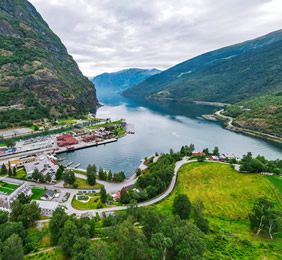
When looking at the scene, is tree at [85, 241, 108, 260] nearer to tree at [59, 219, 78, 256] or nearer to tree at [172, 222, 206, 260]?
tree at [59, 219, 78, 256]

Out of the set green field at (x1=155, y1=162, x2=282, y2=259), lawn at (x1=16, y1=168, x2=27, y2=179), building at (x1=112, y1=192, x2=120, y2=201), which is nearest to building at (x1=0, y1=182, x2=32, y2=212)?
lawn at (x1=16, y1=168, x2=27, y2=179)

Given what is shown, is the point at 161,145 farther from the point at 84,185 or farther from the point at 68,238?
the point at 68,238

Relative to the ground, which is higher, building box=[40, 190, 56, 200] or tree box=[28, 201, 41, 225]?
tree box=[28, 201, 41, 225]

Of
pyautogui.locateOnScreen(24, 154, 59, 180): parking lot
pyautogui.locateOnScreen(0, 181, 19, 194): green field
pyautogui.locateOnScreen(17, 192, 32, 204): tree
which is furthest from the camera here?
pyautogui.locateOnScreen(24, 154, 59, 180): parking lot

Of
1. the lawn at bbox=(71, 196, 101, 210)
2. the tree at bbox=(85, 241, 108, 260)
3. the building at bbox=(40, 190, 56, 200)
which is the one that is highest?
the tree at bbox=(85, 241, 108, 260)

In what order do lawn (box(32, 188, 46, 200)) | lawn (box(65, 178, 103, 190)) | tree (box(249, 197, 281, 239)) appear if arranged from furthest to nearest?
1. lawn (box(65, 178, 103, 190))
2. lawn (box(32, 188, 46, 200))
3. tree (box(249, 197, 281, 239))

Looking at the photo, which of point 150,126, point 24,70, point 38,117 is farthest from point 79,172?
point 24,70

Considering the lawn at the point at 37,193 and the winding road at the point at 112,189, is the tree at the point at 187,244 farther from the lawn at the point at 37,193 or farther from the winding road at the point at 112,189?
the lawn at the point at 37,193

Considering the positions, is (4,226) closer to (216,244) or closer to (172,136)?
(216,244)

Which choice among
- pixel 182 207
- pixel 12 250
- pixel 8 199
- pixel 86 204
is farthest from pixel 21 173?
pixel 182 207
